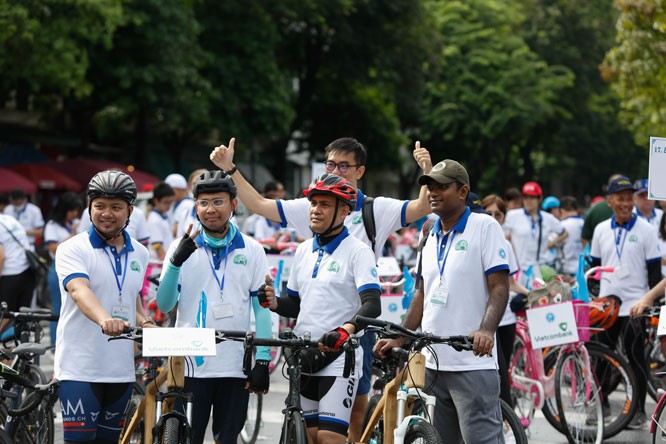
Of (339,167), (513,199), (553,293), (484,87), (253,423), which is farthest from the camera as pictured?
(484,87)

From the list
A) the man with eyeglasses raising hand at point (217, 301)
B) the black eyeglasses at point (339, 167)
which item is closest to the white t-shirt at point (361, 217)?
the black eyeglasses at point (339, 167)

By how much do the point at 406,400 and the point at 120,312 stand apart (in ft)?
5.12

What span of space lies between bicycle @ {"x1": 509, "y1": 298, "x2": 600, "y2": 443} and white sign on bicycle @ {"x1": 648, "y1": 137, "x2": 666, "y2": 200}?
1.52 metres

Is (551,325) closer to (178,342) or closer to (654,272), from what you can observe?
(654,272)

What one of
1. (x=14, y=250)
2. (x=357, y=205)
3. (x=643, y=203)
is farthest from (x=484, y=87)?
(x=357, y=205)

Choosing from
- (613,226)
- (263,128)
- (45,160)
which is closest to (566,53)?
(263,128)

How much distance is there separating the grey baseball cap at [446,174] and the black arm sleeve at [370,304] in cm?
63

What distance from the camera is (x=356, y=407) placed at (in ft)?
21.4

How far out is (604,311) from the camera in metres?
9.12

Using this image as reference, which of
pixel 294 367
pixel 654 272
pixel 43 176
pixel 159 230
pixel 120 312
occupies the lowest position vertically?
pixel 294 367

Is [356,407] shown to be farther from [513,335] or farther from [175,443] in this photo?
[513,335]

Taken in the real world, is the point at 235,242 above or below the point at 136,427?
above

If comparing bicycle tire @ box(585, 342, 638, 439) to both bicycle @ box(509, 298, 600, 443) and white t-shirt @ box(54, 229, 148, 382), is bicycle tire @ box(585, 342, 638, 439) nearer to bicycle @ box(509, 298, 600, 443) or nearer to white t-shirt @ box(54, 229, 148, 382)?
bicycle @ box(509, 298, 600, 443)

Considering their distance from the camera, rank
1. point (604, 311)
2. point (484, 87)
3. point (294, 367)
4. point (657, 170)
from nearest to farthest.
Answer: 1. point (294, 367)
2. point (657, 170)
3. point (604, 311)
4. point (484, 87)
